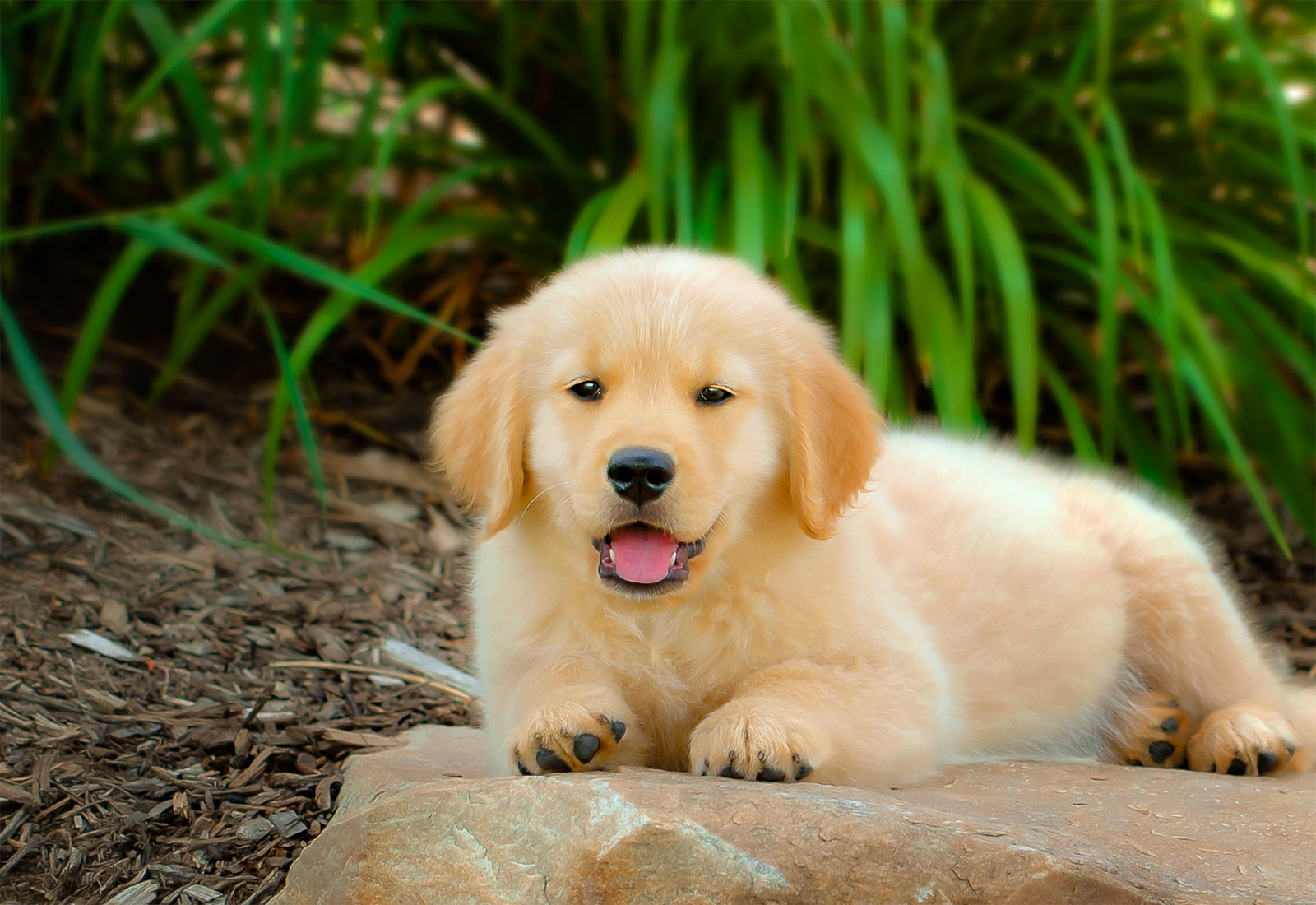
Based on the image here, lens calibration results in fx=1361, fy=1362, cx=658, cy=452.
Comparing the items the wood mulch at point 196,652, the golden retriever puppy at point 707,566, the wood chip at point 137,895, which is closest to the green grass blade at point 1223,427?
the golden retriever puppy at point 707,566

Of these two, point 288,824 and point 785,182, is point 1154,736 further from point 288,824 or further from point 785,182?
point 785,182

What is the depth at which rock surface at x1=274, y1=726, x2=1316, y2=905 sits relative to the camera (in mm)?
1995

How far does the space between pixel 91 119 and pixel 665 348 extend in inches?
131

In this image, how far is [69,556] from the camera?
3.81m

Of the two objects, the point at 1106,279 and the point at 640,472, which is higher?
the point at 1106,279

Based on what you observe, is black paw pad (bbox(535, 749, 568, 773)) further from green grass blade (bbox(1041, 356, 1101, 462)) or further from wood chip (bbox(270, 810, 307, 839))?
green grass blade (bbox(1041, 356, 1101, 462))

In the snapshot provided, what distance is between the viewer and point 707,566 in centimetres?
254

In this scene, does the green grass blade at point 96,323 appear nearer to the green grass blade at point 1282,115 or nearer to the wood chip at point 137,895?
the wood chip at point 137,895

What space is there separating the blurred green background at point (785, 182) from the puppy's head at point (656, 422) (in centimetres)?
141

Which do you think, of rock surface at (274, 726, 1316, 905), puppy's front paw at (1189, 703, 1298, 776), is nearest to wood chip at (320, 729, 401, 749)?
rock surface at (274, 726, 1316, 905)

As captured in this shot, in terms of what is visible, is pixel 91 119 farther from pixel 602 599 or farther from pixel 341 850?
pixel 341 850

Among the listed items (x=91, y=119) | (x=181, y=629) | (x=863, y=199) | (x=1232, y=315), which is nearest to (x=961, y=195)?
(x=863, y=199)

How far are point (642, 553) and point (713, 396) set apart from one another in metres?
0.33

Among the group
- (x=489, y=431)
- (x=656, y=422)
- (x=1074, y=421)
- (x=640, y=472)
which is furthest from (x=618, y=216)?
(x=640, y=472)
